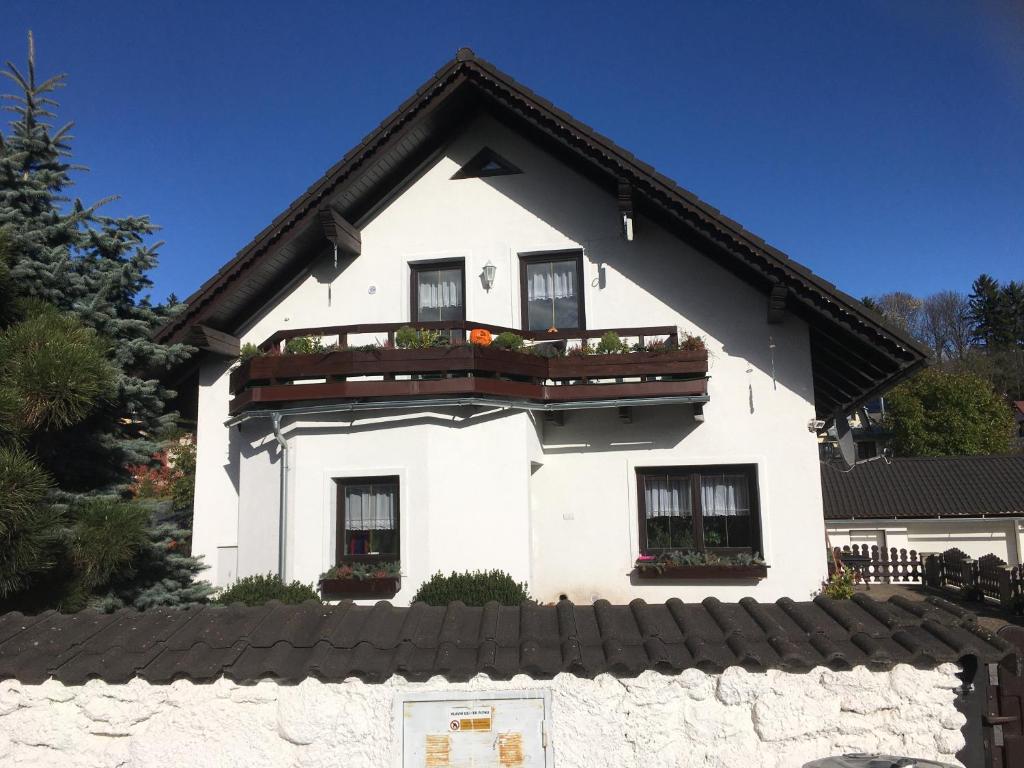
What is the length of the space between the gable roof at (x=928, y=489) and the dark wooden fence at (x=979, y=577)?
400cm

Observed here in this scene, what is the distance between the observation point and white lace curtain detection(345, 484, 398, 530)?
33.7ft

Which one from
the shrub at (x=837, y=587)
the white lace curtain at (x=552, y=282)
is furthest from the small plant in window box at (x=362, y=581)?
the shrub at (x=837, y=587)

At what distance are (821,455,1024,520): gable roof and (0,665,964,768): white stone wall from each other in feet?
79.9

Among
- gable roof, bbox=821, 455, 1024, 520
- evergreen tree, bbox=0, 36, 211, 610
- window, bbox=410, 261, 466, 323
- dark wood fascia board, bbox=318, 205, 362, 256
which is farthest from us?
gable roof, bbox=821, 455, 1024, 520

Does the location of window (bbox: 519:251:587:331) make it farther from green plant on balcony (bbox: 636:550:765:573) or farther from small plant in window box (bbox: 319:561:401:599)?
small plant in window box (bbox: 319:561:401:599)

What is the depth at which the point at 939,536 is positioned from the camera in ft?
88.5

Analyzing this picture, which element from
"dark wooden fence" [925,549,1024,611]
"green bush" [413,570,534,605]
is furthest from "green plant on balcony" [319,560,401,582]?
"dark wooden fence" [925,549,1024,611]

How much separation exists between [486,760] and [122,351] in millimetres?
7126

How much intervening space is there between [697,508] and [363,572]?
457 cm

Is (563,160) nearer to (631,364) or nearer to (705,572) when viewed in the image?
(631,364)

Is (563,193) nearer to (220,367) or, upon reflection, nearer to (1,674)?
(220,367)

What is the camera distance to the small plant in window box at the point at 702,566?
10180 mm

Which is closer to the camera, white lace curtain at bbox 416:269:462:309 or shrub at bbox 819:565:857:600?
shrub at bbox 819:565:857:600

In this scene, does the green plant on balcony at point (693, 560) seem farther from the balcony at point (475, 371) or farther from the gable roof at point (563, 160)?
the gable roof at point (563, 160)
